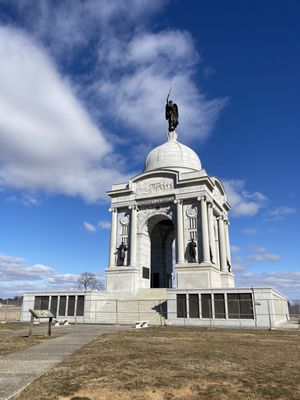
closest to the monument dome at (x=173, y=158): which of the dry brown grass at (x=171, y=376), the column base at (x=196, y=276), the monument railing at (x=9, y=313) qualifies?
the column base at (x=196, y=276)

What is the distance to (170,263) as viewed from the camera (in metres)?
48.8

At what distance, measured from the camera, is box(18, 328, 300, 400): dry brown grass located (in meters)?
6.93

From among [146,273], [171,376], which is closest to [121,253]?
[146,273]

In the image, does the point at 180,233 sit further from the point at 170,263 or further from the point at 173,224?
the point at 170,263

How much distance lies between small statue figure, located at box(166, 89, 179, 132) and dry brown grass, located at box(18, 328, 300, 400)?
43.2 metres

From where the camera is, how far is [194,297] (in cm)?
2925

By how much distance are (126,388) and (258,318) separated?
22.3 meters

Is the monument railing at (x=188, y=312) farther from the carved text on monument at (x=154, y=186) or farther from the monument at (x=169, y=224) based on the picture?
the carved text on monument at (x=154, y=186)

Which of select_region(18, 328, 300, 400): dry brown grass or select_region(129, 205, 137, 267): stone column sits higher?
select_region(129, 205, 137, 267): stone column

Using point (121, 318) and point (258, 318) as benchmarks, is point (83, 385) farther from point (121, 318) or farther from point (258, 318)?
point (121, 318)

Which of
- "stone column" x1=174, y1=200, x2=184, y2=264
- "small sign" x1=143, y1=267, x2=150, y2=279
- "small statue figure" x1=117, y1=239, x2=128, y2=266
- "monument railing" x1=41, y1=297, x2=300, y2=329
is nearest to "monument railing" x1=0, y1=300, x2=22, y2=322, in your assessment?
"monument railing" x1=41, y1=297, x2=300, y2=329

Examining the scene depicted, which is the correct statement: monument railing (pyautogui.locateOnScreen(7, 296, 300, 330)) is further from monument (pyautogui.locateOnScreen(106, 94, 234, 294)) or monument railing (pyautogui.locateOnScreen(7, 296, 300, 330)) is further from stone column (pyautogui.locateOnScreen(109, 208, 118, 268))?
stone column (pyautogui.locateOnScreen(109, 208, 118, 268))

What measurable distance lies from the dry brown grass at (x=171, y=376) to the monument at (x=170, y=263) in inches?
625

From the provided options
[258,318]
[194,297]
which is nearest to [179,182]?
[194,297]
